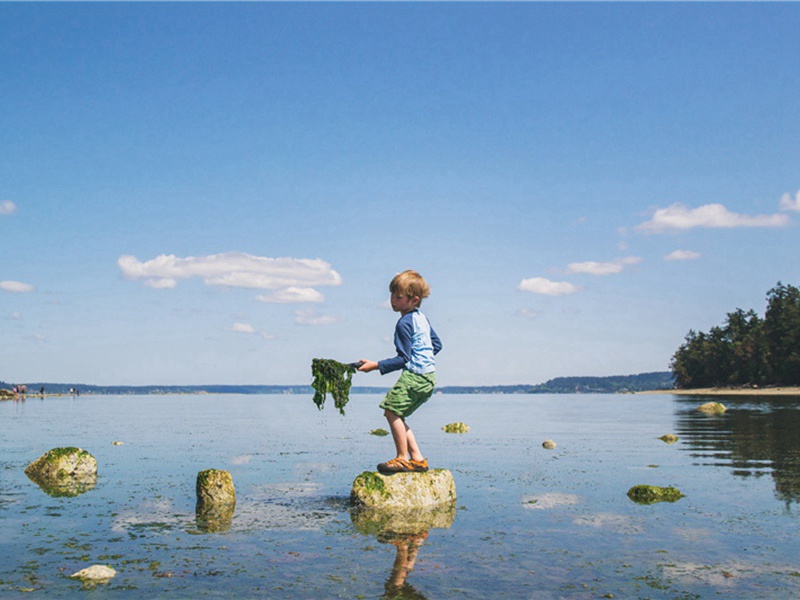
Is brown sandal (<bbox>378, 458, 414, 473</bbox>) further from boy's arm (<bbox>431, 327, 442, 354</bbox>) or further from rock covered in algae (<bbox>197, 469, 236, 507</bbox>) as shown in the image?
rock covered in algae (<bbox>197, 469, 236, 507</bbox>)


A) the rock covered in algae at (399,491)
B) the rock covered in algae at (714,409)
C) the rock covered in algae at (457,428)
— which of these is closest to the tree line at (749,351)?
the rock covered in algae at (714,409)

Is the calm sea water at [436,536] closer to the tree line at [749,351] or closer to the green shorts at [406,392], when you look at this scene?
the green shorts at [406,392]

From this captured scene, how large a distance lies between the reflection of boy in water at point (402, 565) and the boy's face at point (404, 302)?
3.58 meters

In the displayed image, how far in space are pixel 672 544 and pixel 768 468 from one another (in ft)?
29.0

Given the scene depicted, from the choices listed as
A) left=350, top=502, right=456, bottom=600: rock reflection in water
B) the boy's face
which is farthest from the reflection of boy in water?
the boy's face

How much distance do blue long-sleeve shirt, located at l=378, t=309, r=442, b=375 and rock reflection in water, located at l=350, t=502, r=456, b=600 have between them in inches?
83.8

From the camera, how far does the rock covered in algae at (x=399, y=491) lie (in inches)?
420

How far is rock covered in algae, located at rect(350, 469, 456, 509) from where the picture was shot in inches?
420

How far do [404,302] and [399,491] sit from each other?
3034 millimetres

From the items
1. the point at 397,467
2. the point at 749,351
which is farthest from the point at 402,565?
the point at 749,351

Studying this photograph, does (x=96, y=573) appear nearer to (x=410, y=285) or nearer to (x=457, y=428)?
(x=410, y=285)

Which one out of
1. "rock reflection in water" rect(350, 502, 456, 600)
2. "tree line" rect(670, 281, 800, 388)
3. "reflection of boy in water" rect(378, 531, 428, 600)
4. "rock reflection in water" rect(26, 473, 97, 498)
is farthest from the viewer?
"tree line" rect(670, 281, 800, 388)

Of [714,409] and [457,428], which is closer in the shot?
[457,428]

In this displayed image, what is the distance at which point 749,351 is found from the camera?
130875 mm
